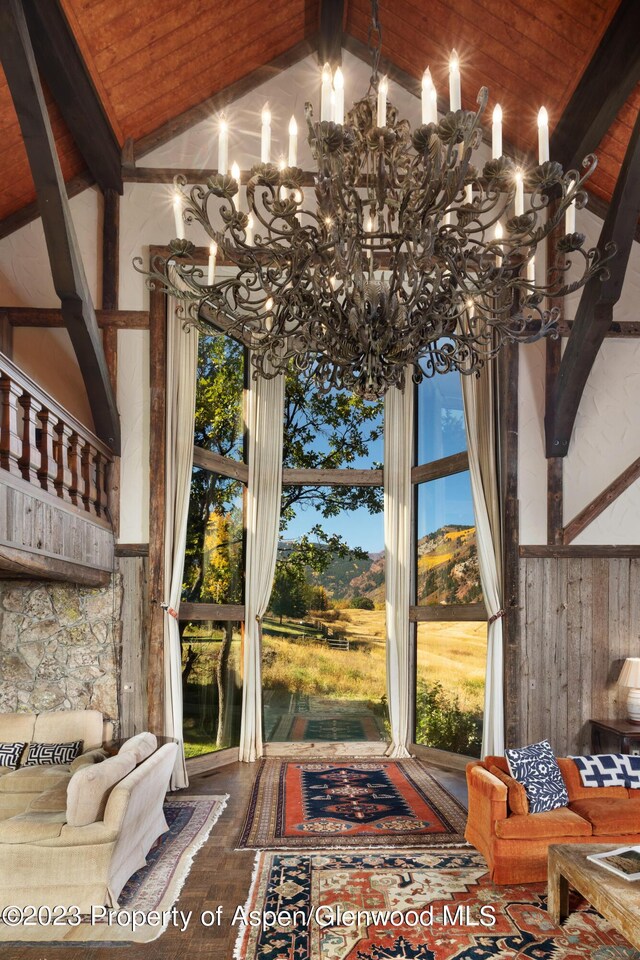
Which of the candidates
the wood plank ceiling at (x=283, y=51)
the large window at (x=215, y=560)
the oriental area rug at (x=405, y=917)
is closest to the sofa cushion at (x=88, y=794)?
the oriental area rug at (x=405, y=917)

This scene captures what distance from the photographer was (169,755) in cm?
514

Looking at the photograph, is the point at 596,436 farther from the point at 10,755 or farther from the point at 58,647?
the point at 10,755

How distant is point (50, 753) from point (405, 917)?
10.1 feet

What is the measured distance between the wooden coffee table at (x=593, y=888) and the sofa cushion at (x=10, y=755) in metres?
3.94

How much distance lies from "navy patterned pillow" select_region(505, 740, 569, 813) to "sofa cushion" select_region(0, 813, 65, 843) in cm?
276

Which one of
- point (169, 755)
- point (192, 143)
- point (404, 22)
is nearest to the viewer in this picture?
point (169, 755)

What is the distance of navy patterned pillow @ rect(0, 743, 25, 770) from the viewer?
551 centimetres

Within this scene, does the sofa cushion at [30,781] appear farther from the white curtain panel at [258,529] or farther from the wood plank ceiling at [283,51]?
the wood plank ceiling at [283,51]

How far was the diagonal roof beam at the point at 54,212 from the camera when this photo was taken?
4344mm

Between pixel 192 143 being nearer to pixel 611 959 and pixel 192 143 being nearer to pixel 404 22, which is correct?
pixel 404 22

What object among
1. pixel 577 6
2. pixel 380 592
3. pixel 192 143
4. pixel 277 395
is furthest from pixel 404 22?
pixel 380 592

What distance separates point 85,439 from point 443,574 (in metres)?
3.81

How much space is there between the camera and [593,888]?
3354mm

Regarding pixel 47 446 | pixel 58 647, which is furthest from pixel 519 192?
pixel 58 647
